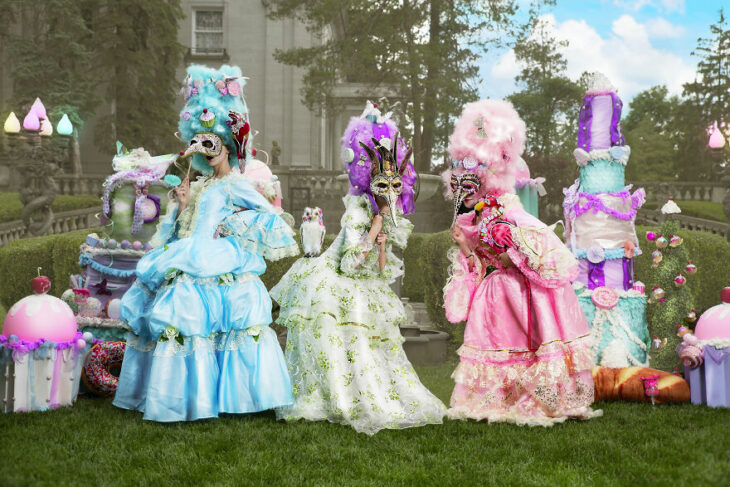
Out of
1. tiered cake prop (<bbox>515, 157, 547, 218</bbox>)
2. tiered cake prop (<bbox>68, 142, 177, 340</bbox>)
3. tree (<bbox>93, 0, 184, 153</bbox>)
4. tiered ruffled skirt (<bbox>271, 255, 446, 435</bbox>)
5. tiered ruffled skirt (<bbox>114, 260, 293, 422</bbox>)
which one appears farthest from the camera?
tree (<bbox>93, 0, 184, 153</bbox>)

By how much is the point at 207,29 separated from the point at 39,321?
2029 centimetres

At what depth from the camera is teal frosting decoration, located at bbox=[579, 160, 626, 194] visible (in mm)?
7453

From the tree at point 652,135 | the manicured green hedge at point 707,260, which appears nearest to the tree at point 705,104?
the tree at point 652,135

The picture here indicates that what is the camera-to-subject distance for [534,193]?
6617mm

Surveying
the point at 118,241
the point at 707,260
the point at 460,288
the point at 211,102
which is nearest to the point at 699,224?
the point at 707,260

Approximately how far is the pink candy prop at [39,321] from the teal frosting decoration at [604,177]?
5.30 metres

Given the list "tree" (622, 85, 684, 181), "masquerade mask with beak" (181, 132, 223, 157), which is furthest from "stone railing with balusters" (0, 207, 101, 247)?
"tree" (622, 85, 684, 181)

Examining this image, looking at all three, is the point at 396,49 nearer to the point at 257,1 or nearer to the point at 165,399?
the point at 257,1

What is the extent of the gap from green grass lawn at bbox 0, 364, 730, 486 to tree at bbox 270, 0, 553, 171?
43.1 feet

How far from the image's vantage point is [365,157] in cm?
553

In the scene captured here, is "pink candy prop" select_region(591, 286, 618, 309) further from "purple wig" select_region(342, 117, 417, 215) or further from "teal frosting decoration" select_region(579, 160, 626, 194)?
"purple wig" select_region(342, 117, 417, 215)

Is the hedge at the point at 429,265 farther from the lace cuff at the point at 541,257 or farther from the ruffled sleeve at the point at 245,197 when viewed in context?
the ruffled sleeve at the point at 245,197

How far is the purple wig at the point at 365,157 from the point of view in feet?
18.2

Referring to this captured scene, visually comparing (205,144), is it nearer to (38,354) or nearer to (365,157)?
(365,157)
